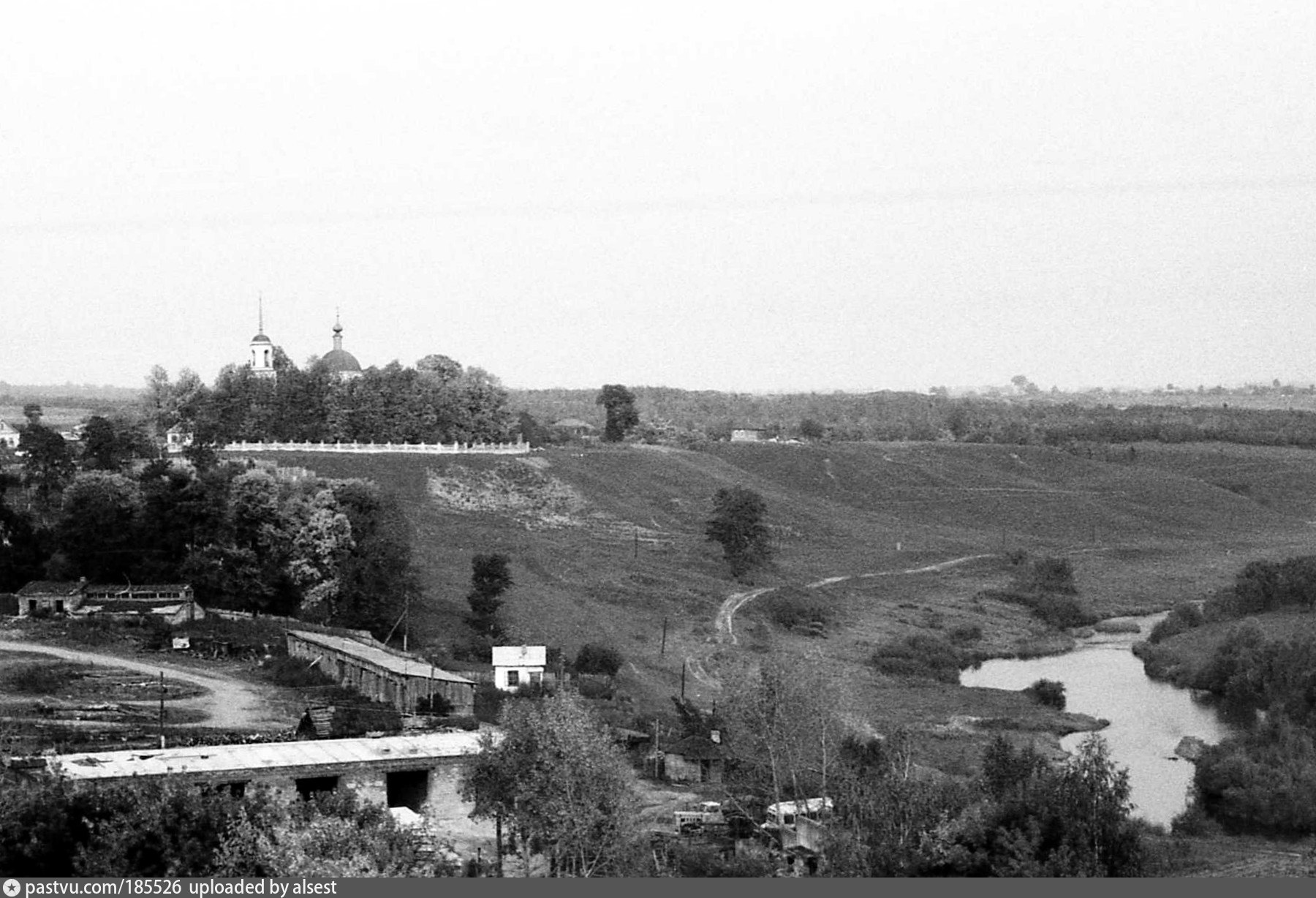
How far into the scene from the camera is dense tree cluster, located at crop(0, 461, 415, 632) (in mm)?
41750

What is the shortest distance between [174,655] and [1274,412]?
127 m

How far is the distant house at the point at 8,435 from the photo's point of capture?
A: 7525cm

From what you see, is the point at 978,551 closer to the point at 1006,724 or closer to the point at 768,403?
the point at 1006,724

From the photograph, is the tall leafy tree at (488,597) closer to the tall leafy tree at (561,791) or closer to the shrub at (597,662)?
the shrub at (597,662)

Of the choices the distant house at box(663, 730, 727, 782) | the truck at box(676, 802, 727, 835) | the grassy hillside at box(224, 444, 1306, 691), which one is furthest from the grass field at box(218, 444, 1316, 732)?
the truck at box(676, 802, 727, 835)

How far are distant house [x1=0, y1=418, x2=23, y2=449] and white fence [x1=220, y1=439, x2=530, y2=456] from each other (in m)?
14.7

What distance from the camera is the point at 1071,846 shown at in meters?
20.2

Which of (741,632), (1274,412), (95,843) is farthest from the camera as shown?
(1274,412)

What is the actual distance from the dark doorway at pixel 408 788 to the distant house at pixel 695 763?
4850 millimetres

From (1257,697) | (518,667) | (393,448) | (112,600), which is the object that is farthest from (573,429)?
(518,667)

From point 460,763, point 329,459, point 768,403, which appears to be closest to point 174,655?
point 460,763

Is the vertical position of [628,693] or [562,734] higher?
[562,734]

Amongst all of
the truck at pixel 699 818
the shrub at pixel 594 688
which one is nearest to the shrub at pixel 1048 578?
the shrub at pixel 594 688

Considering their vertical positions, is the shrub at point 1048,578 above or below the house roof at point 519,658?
below
